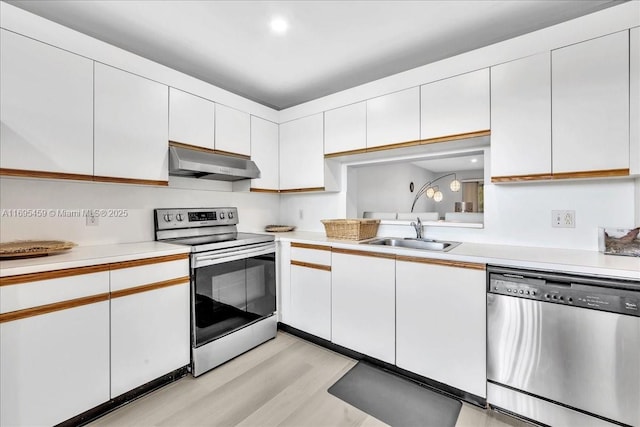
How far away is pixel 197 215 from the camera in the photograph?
2.61 metres

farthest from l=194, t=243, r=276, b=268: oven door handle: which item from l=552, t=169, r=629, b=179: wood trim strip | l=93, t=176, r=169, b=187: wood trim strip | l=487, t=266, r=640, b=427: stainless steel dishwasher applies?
l=552, t=169, r=629, b=179: wood trim strip

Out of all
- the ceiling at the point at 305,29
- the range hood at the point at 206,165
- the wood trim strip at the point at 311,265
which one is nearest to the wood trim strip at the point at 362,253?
the wood trim strip at the point at 311,265

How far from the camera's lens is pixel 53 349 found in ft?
4.82

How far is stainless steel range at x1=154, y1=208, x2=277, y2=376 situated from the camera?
6.75 ft

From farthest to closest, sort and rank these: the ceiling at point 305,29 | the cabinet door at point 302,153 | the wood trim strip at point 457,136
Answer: the cabinet door at point 302,153, the wood trim strip at point 457,136, the ceiling at point 305,29

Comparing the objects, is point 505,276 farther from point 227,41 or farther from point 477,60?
point 227,41

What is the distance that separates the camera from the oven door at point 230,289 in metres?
2.05

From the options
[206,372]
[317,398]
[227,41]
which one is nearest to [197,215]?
[206,372]

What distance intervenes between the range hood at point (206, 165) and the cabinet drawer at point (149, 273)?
73 centimetres

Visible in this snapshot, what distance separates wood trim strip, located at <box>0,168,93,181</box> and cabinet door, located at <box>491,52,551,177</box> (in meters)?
2.73

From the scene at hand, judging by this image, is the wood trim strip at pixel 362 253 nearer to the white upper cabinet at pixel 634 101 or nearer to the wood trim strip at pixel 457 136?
the wood trim strip at pixel 457 136

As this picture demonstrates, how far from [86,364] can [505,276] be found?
241 cm

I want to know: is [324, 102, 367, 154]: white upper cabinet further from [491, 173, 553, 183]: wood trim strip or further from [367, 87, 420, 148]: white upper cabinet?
[491, 173, 553, 183]: wood trim strip

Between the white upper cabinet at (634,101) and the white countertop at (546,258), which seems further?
the white upper cabinet at (634,101)
